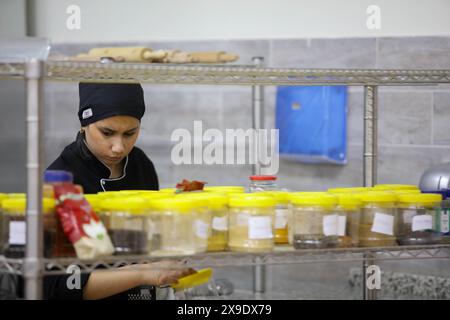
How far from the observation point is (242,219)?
6.98ft

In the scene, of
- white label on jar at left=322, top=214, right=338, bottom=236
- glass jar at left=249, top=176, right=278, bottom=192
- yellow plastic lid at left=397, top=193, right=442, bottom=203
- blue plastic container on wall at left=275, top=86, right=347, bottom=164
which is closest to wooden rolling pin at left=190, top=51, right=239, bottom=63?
blue plastic container on wall at left=275, top=86, right=347, bottom=164

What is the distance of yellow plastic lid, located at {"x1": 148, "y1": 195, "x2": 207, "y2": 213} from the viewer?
6.72 ft

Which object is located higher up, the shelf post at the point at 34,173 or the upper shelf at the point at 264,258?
the shelf post at the point at 34,173

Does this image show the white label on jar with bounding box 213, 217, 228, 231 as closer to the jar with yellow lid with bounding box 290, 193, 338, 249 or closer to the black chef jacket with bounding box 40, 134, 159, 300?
the jar with yellow lid with bounding box 290, 193, 338, 249

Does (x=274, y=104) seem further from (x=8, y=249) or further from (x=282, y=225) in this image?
(x=8, y=249)

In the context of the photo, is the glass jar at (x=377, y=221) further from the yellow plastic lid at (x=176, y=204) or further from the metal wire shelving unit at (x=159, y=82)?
the yellow plastic lid at (x=176, y=204)

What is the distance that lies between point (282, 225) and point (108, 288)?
57 cm

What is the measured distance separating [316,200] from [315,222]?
6cm

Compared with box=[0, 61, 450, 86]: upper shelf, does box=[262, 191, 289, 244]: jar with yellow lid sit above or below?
below

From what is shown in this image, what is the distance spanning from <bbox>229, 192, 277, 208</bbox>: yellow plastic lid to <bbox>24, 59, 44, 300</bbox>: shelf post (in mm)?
529

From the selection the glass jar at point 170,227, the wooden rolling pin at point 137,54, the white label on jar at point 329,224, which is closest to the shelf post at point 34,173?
the glass jar at point 170,227

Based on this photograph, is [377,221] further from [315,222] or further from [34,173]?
[34,173]

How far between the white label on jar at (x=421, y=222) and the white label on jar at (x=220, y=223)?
59 cm

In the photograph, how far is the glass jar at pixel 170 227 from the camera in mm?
2049
